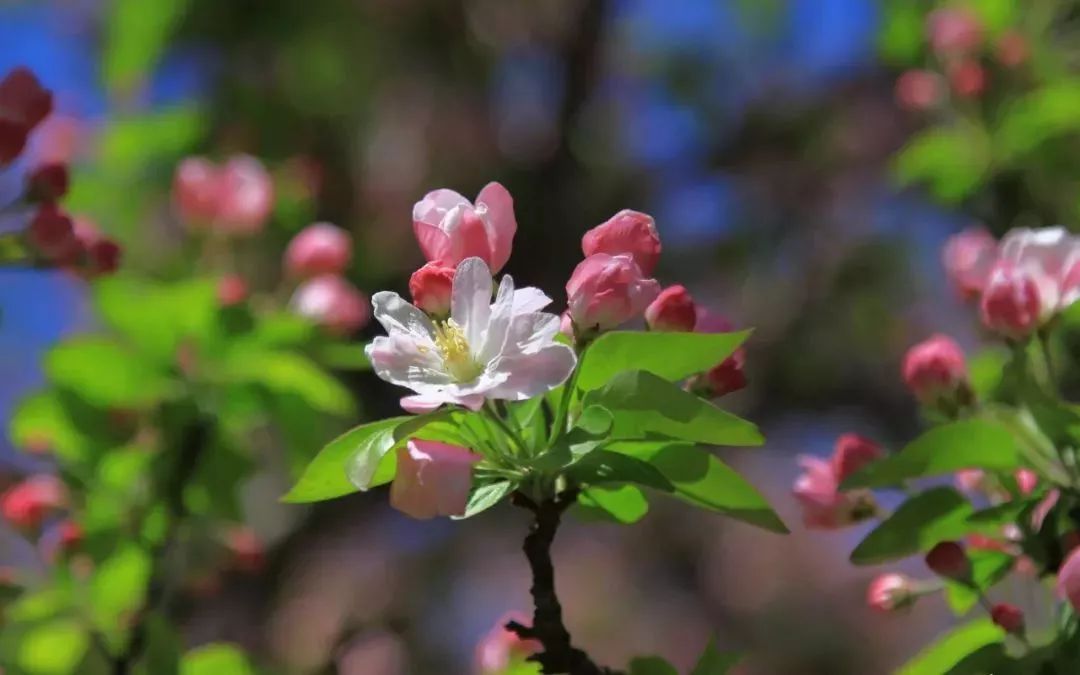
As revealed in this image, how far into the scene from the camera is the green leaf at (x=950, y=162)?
1361 mm

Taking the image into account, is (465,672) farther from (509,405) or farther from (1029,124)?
(509,405)

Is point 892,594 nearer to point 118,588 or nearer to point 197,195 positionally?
point 118,588

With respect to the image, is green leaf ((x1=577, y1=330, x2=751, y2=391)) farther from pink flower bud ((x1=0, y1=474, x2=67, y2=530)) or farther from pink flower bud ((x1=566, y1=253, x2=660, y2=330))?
pink flower bud ((x1=0, y1=474, x2=67, y2=530))

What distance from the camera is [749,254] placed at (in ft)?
10.1

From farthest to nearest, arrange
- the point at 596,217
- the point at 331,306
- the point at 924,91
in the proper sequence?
1. the point at 596,217
2. the point at 924,91
3. the point at 331,306

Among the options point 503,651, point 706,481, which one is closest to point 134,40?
point 503,651

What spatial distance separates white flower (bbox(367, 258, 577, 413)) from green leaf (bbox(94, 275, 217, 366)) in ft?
1.73

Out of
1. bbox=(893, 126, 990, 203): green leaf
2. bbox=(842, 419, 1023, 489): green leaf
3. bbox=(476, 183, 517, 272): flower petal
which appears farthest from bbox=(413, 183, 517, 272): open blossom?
bbox=(893, 126, 990, 203): green leaf

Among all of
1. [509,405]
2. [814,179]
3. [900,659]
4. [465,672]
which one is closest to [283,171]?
[465,672]

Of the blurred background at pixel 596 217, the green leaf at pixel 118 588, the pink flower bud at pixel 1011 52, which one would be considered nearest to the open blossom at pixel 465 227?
the green leaf at pixel 118 588

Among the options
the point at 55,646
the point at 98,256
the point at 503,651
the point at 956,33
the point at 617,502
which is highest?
the point at 956,33

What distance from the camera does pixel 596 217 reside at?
9.64ft

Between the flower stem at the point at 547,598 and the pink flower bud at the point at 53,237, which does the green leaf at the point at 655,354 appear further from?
the pink flower bud at the point at 53,237

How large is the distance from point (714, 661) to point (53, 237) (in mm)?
622
